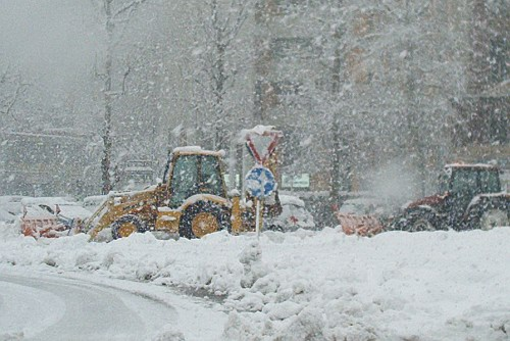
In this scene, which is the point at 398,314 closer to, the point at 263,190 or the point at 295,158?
the point at 263,190

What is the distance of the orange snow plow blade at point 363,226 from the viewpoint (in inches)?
715

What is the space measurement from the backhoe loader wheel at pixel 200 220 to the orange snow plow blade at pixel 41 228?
197 inches

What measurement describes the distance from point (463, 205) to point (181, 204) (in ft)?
24.9

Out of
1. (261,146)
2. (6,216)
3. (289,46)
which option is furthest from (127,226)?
(289,46)

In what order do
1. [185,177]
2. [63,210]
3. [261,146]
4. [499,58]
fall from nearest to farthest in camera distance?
[261,146] → [185,177] → [63,210] → [499,58]

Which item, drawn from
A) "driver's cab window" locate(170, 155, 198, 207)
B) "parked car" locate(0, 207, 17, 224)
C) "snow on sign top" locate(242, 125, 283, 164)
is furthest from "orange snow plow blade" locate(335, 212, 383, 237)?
"parked car" locate(0, 207, 17, 224)

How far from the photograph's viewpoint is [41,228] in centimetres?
2041

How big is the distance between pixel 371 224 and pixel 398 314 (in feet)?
36.1

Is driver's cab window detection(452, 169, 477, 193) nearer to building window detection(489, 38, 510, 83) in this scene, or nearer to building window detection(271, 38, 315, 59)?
building window detection(271, 38, 315, 59)

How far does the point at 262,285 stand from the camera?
10328mm

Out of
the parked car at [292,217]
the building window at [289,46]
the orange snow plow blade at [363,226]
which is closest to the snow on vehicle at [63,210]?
the parked car at [292,217]

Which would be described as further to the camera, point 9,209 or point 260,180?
point 9,209

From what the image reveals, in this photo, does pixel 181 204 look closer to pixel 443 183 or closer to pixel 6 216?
pixel 443 183

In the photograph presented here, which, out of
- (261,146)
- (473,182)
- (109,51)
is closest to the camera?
(261,146)
